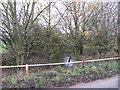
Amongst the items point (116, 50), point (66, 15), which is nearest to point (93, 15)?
point (66, 15)

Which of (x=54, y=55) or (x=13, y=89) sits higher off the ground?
(x=54, y=55)

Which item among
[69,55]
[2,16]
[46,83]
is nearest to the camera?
[46,83]

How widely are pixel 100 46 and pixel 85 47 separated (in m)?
1.39

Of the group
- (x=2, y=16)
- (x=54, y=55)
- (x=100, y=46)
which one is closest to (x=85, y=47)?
(x=100, y=46)

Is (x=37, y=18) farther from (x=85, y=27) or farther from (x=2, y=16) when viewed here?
(x=85, y=27)

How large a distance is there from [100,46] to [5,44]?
23.7ft

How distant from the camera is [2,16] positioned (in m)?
6.54

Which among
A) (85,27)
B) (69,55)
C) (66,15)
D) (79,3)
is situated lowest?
(69,55)

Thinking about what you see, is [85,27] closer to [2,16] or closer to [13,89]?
[2,16]

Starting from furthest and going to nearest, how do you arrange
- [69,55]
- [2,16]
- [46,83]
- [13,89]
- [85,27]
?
[85,27] < [69,55] < [2,16] < [46,83] < [13,89]

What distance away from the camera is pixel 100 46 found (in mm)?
8453

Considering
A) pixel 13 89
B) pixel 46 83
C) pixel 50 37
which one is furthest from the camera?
pixel 50 37

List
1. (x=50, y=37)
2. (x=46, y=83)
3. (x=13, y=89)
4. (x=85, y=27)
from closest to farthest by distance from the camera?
(x=13, y=89) < (x=46, y=83) < (x=50, y=37) < (x=85, y=27)

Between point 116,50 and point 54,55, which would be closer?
point 54,55
